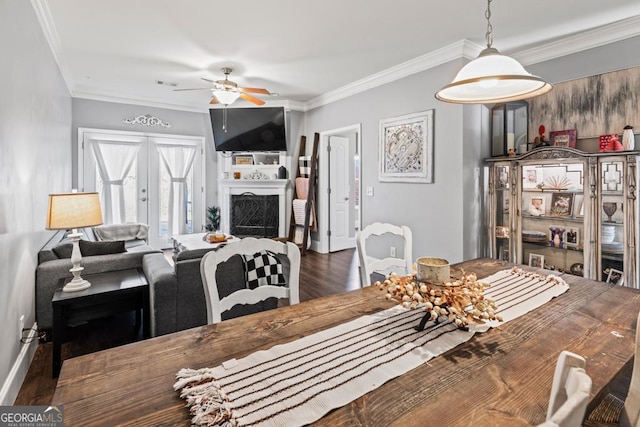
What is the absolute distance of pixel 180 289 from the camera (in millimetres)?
2639

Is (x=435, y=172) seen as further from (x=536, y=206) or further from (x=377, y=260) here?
(x=377, y=260)

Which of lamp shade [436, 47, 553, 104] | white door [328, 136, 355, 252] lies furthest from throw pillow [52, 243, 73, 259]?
white door [328, 136, 355, 252]

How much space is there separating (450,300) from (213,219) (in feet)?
18.5

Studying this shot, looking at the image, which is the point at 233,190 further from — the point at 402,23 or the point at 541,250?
the point at 541,250

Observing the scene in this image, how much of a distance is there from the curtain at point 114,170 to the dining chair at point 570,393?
6315 millimetres

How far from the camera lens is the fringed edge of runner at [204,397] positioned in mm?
742

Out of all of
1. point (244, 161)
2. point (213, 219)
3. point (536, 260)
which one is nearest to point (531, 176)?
point (536, 260)

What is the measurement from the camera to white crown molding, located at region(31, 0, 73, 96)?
2.70 metres

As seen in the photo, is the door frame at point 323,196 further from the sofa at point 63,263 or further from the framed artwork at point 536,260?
the sofa at point 63,263

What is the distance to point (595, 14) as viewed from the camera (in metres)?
2.79

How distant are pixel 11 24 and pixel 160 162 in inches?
163

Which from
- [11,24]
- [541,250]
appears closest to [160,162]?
[11,24]

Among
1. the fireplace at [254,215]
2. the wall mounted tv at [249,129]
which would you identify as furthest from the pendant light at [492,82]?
the fireplace at [254,215]

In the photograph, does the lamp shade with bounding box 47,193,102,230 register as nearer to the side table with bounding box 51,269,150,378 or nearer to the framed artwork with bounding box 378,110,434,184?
the side table with bounding box 51,269,150,378
